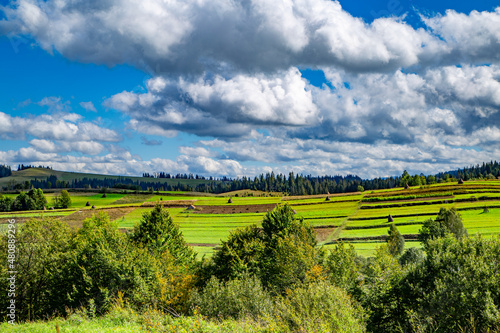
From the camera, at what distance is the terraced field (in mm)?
76456

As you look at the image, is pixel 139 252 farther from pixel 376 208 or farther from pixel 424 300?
pixel 376 208

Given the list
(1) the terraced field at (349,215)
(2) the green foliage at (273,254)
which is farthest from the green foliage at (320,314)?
(1) the terraced field at (349,215)

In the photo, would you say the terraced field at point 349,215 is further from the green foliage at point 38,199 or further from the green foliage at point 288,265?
the green foliage at point 38,199

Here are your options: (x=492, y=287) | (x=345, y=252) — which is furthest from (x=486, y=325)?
(x=345, y=252)

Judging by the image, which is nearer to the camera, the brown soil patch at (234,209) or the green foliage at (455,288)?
the green foliage at (455,288)

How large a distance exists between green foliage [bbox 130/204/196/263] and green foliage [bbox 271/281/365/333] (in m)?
31.9

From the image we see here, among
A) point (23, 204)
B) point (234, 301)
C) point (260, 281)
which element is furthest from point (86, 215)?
point (234, 301)

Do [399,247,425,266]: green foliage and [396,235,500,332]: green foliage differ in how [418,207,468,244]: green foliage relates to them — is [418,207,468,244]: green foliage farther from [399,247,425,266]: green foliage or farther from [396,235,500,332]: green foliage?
[396,235,500,332]: green foliage

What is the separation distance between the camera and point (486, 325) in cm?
2197

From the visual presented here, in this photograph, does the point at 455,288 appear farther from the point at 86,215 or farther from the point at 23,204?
the point at 23,204

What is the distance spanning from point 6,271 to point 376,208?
9466 centimetres

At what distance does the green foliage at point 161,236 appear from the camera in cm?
5222

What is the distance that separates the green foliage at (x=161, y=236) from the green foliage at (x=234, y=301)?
68.1ft

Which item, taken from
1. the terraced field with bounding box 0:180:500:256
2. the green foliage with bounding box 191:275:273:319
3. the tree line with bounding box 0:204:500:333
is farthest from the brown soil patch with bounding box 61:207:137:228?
the green foliage with bounding box 191:275:273:319
